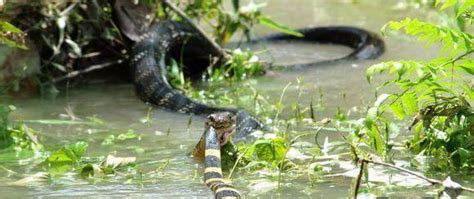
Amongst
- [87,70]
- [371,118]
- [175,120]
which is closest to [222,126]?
[371,118]

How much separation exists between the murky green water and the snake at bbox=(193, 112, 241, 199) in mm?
72

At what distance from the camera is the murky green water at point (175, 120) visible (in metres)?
4.84

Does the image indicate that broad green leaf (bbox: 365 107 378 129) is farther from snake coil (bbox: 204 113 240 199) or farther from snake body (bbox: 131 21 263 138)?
snake body (bbox: 131 21 263 138)

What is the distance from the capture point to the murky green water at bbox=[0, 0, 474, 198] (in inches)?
191

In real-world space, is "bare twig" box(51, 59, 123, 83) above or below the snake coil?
above

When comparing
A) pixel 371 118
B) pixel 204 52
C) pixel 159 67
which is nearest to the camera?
pixel 371 118

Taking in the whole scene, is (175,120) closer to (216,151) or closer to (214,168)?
(216,151)

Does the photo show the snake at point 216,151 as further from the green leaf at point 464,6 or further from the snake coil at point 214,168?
the green leaf at point 464,6

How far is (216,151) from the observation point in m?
5.02

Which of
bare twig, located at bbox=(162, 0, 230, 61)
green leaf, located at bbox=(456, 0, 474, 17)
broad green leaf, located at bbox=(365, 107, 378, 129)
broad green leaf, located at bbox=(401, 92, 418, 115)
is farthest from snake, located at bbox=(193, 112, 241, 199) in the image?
bare twig, located at bbox=(162, 0, 230, 61)

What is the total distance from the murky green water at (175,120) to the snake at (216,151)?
2.8 inches

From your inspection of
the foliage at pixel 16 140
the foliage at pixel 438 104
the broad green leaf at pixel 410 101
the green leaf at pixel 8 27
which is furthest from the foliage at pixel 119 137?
the broad green leaf at pixel 410 101

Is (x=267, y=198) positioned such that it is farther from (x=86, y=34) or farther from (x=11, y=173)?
(x=86, y=34)

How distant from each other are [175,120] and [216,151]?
2167 millimetres
